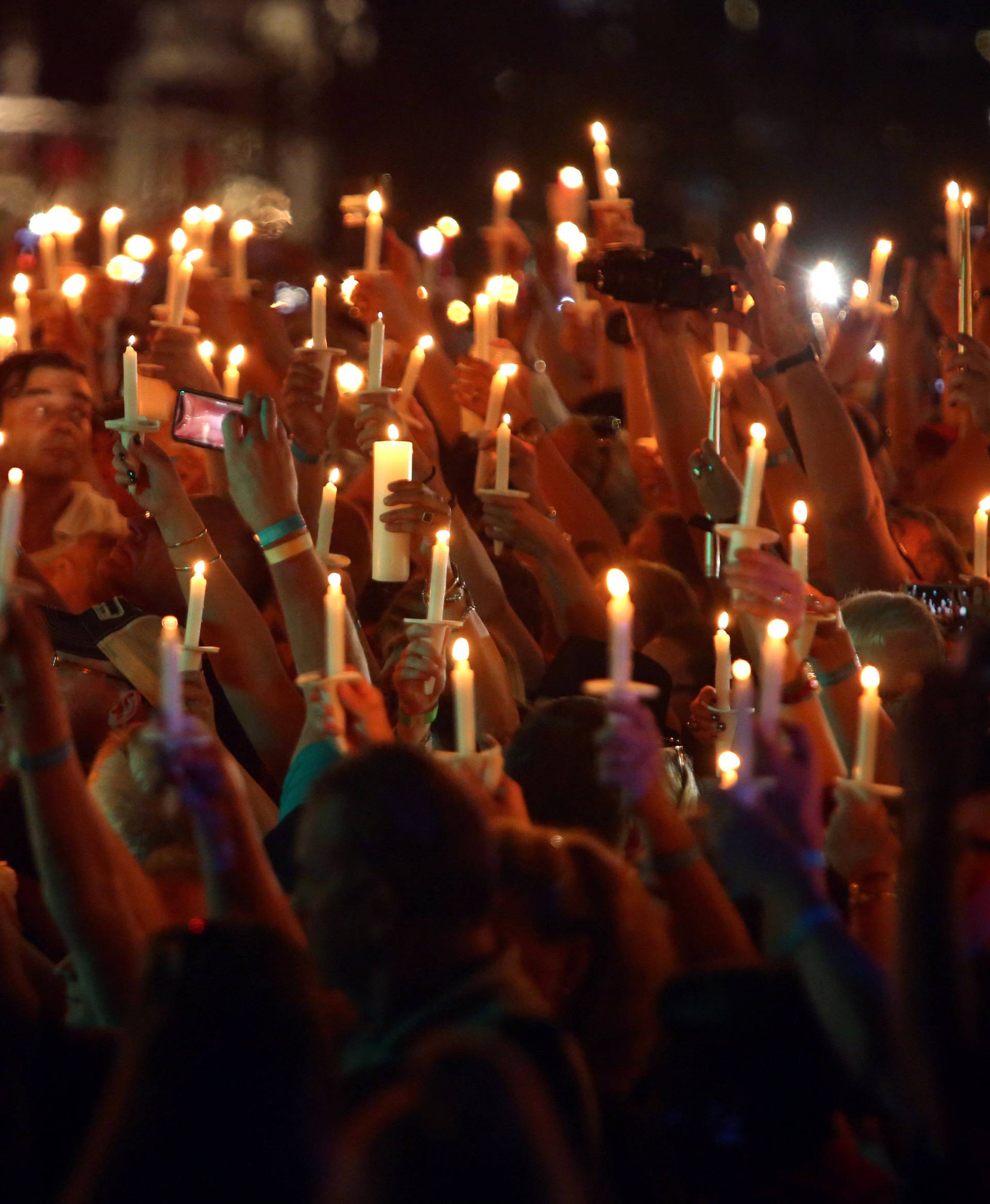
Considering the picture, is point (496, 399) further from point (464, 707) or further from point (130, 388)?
point (464, 707)

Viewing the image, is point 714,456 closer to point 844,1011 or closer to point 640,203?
point 844,1011

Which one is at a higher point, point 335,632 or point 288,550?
point 288,550

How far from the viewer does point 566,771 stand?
8.64 ft

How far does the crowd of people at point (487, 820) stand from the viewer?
1582 millimetres

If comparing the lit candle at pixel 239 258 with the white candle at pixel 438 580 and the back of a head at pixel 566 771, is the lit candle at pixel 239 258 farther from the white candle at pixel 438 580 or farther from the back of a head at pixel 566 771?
the back of a head at pixel 566 771

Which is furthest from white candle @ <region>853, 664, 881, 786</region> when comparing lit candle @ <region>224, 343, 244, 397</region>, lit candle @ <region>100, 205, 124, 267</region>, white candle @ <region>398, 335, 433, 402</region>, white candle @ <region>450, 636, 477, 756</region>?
lit candle @ <region>100, 205, 124, 267</region>

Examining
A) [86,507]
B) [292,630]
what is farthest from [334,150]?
[292,630]

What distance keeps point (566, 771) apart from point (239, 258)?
367cm

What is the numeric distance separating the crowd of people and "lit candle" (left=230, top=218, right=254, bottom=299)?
0.74m

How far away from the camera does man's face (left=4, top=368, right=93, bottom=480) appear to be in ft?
14.7

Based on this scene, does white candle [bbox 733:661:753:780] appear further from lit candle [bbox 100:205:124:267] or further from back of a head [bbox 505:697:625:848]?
lit candle [bbox 100:205:124:267]

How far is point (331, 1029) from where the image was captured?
1701 mm

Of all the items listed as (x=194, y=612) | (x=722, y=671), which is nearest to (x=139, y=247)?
(x=194, y=612)

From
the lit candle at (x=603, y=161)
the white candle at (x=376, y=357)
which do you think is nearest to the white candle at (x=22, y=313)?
the white candle at (x=376, y=357)
